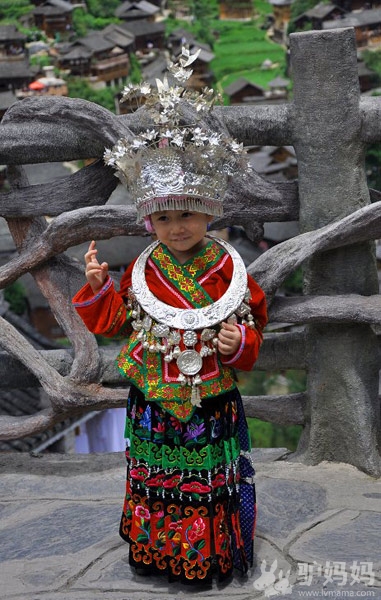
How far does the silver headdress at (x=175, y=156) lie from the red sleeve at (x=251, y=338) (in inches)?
12.4

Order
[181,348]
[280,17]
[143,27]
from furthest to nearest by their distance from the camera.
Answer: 1. [143,27]
2. [280,17]
3. [181,348]

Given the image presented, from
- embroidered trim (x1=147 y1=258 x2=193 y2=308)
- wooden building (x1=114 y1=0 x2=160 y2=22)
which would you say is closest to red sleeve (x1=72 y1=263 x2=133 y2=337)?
embroidered trim (x1=147 y1=258 x2=193 y2=308)

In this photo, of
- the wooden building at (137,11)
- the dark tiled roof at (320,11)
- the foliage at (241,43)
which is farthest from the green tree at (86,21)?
the dark tiled roof at (320,11)

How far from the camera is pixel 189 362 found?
3.07m

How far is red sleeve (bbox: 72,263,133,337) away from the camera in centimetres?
312

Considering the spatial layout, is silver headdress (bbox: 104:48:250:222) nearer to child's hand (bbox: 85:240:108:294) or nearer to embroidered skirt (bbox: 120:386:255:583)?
child's hand (bbox: 85:240:108:294)

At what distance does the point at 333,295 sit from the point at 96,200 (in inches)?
39.1

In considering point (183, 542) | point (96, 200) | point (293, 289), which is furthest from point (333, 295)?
point (293, 289)

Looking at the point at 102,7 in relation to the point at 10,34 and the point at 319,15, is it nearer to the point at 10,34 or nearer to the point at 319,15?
the point at 10,34

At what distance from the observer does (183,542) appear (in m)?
3.15

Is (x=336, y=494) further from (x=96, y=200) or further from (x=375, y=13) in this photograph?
(x=375, y=13)

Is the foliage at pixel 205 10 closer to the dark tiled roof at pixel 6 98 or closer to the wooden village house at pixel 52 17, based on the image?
the wooden village house at pixel 52 17

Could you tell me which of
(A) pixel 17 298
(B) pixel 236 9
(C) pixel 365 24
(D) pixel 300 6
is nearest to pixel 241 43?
(B) pixel 236 9

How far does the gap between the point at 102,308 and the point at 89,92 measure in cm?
1890
